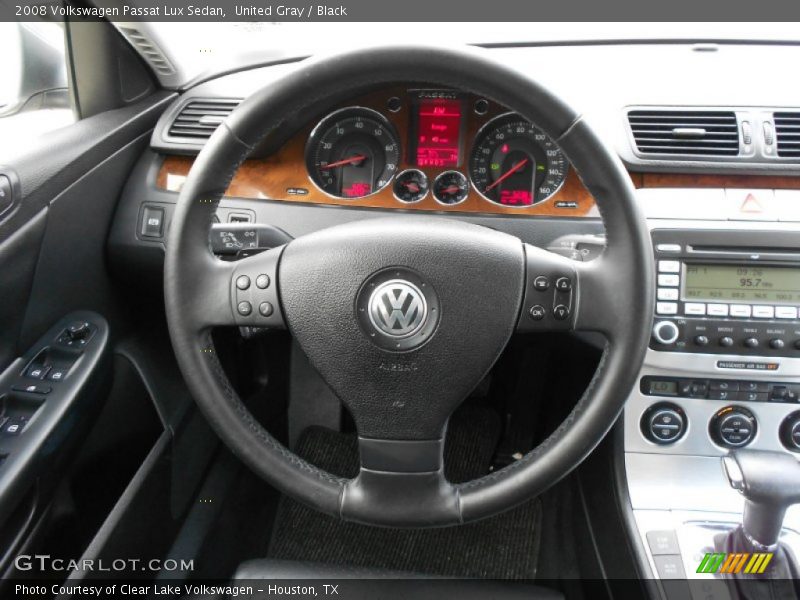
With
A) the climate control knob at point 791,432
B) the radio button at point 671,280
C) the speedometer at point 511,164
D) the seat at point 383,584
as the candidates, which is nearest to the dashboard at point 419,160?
the speedometer at point 511,164

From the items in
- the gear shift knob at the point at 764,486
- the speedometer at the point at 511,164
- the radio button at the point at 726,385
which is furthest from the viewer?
the speedometer at the point at 511,164

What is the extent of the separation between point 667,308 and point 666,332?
46mm

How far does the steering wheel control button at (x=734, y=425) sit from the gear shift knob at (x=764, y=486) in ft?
0.53

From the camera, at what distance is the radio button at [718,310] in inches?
49.9

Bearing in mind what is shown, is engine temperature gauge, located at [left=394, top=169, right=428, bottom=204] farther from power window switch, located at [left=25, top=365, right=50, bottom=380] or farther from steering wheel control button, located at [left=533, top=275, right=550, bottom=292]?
power window switch, located at [left=25, top=365, right=50, bottom=380]

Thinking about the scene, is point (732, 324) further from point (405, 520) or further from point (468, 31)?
point (468, 31)

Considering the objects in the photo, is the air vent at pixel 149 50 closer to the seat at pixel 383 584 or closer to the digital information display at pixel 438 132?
the digital information display at pixel 438 132

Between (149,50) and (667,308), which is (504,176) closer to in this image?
(667,308)

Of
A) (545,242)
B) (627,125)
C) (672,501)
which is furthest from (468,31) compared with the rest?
(672,501)

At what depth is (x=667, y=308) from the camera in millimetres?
1277

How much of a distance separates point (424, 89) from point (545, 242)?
44 centimetres

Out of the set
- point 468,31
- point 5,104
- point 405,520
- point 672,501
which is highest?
point 468,31

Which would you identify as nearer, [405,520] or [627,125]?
[405,520]

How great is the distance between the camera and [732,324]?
1269mm
